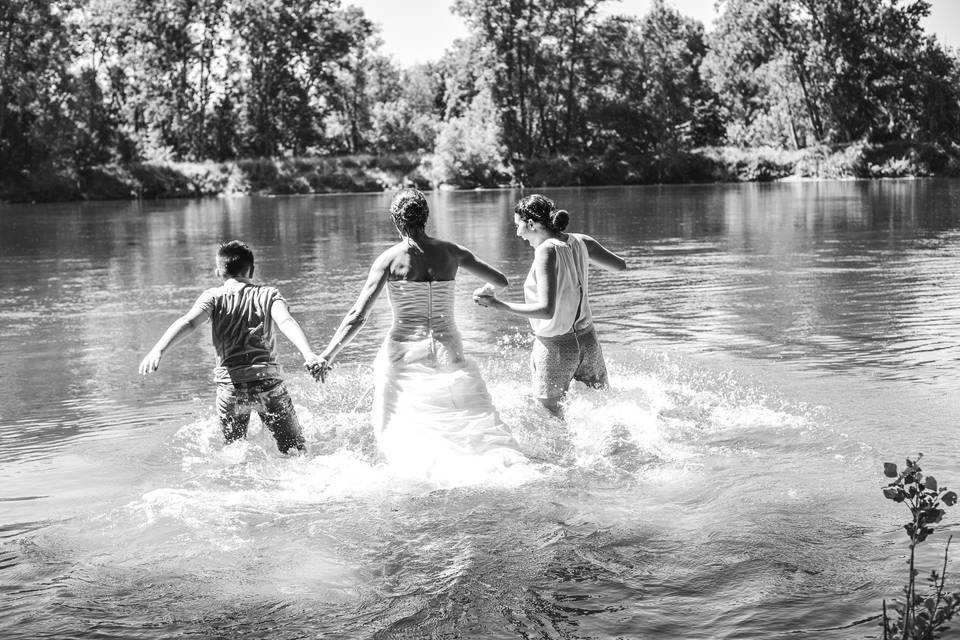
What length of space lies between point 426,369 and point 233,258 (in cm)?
164

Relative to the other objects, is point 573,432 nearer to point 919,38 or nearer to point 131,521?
point 131,521

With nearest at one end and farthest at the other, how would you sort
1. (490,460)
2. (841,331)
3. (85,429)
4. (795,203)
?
(490,460) → (85,429) → (841,331) → (795,203)

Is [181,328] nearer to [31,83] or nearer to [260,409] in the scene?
[260,409]

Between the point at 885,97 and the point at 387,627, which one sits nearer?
the point at 387,627

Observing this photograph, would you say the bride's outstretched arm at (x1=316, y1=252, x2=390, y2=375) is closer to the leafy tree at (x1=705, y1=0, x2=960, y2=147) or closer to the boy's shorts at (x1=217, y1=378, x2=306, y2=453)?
the boy's shorts at (x1=217, y1=378, x2=306, y2=453)

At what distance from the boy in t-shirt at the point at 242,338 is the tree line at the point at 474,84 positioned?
66559mm

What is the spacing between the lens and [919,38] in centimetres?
7775

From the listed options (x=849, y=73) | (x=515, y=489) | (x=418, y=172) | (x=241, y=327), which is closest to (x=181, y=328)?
(x=241, y=327)

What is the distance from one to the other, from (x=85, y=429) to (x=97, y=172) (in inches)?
2654

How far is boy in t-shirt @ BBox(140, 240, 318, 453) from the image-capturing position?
7.42 metres

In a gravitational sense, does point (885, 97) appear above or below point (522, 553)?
above

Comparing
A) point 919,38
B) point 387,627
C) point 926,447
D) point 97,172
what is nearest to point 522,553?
point 387,627

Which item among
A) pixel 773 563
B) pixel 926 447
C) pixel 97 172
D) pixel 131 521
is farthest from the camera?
pixel 97 172

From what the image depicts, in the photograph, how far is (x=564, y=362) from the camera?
8.14 meters
